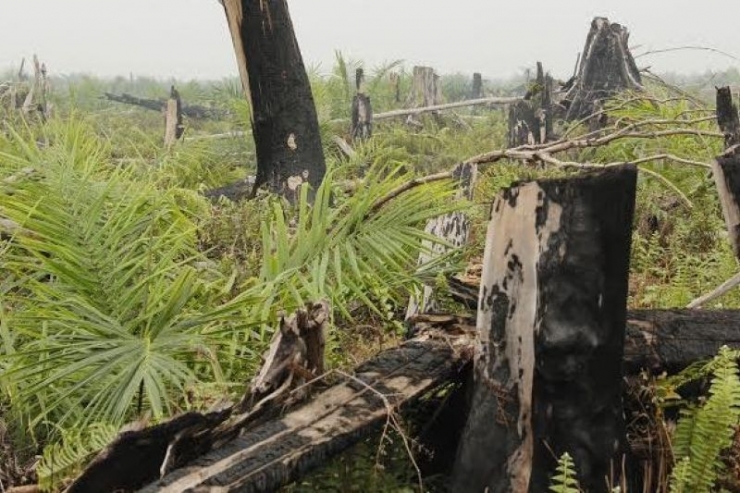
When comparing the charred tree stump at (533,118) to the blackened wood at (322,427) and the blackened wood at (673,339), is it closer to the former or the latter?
the blackened wood at (673,339)

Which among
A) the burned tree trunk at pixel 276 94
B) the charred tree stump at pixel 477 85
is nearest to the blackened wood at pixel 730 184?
the burned tree trunk at pixel 276 94

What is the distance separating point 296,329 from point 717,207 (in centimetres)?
471

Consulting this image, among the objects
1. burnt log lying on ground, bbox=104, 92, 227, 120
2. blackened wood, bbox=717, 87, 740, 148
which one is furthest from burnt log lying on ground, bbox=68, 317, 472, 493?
burnt log lying on ground, bbox=104, 92, 227, 120

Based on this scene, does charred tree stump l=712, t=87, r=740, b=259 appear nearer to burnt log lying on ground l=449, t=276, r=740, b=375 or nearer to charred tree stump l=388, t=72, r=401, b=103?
burnt log lying on ground l=449, t=276, r=740, b=375

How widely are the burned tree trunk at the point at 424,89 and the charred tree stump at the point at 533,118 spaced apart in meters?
8.70

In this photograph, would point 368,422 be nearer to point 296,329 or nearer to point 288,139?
point 296,329

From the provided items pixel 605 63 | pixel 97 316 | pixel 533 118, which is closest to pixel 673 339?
pixel 97 316

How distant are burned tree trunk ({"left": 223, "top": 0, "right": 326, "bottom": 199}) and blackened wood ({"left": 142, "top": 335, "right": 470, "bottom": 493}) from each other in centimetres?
456

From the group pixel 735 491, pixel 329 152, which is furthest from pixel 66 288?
pixel 329 152

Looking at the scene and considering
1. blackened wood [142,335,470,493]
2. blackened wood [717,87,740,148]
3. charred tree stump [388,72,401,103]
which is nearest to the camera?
blackened wood [142,335,470,493]

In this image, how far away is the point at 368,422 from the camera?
110 inches

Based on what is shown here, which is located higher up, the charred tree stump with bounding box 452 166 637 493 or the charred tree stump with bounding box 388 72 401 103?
the charred tree stump with bounding box 388 72 401 103

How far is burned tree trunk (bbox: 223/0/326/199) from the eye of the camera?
24.1 ft

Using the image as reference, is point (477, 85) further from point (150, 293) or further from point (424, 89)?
point (150, 293)
